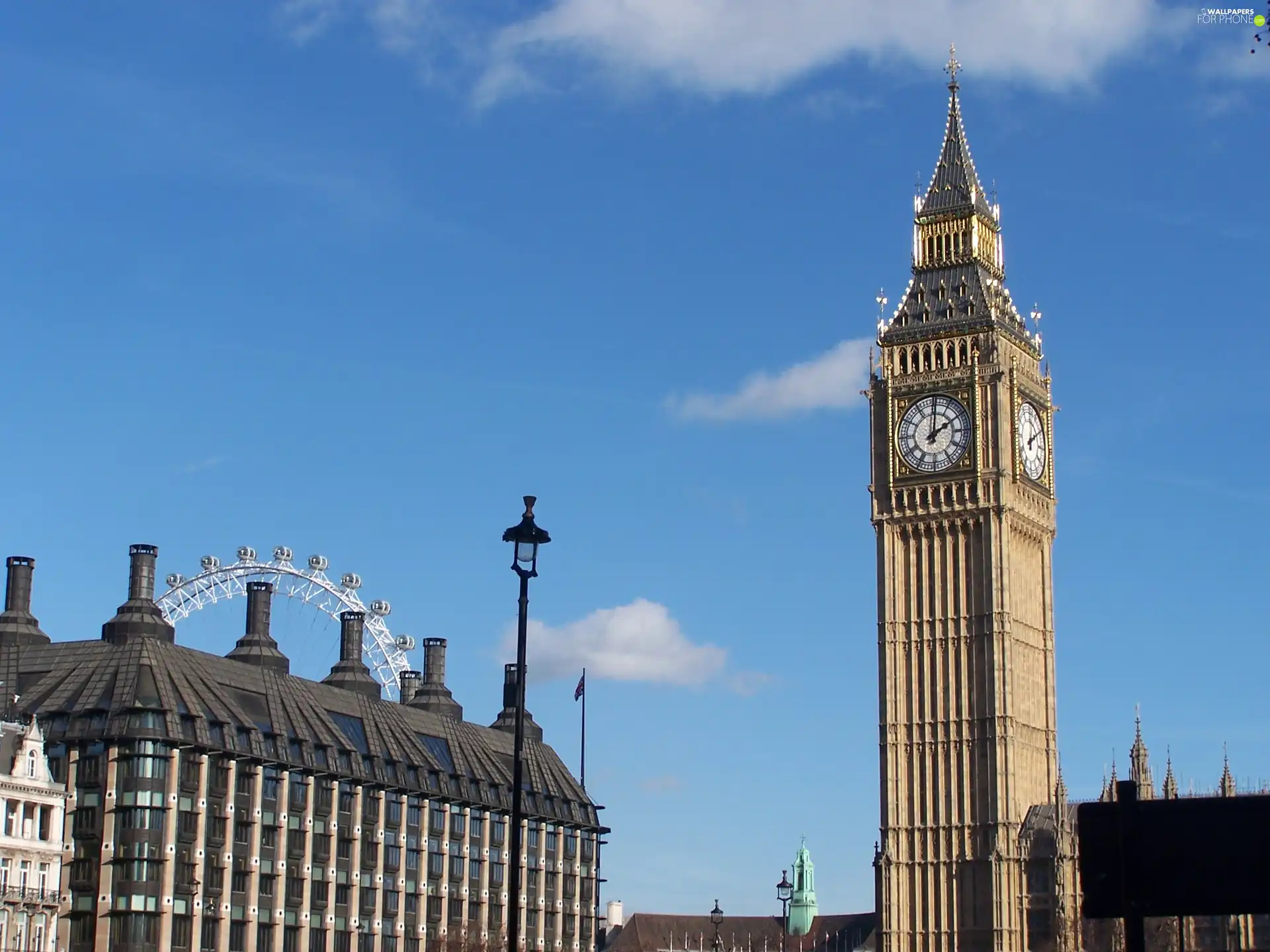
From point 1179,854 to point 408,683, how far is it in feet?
519

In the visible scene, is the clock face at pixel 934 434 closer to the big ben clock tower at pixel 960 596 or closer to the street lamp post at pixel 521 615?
the big ben clock tower at pixel 960 596

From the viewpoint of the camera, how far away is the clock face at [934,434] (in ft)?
521

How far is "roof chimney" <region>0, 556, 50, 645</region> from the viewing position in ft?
459

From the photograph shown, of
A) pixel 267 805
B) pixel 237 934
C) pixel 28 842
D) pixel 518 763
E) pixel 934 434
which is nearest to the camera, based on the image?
pixel 518 763

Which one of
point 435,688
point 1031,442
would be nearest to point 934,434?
point 1031,442

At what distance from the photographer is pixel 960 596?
157 metres

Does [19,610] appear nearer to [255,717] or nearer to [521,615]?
[255,717]

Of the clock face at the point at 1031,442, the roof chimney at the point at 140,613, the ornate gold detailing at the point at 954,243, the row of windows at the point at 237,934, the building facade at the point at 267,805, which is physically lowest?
the row of windows at the point at 237,934

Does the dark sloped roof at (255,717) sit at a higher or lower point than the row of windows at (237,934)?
higher

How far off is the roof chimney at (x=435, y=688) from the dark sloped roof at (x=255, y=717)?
522 centimetres

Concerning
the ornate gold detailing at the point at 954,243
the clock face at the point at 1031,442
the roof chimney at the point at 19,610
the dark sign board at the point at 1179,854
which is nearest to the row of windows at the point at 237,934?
the roof chimney at the point at 19,610

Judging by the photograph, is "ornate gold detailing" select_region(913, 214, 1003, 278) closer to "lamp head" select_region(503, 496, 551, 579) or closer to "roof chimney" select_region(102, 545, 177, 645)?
"roof chimney" select_region(102, 545, 177, 645)

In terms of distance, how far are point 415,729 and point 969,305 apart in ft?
181

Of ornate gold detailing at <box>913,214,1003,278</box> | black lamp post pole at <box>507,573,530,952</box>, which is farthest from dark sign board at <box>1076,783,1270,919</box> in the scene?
ornate gold detailing at <box>913,214,1003,278</box>
